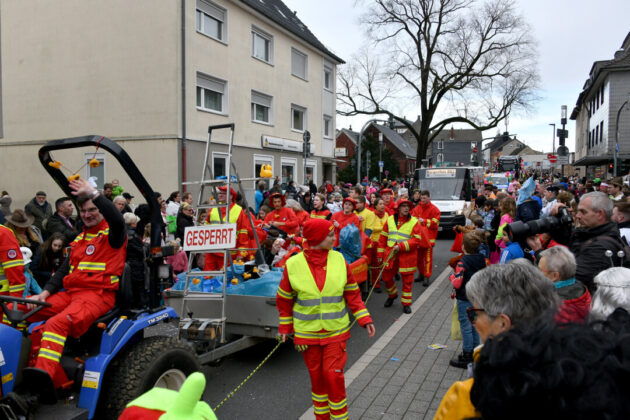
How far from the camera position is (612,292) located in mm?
2467

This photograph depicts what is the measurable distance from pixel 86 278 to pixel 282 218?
5.02 meters

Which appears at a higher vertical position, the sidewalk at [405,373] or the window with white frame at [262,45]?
the window with white frame at [262,45]

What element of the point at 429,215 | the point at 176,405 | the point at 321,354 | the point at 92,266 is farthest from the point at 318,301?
the point at 429,215

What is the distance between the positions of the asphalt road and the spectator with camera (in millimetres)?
2673

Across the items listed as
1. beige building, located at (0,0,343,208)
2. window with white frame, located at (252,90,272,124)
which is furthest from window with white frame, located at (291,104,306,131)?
window with white frame, located at (252,90,272,124)

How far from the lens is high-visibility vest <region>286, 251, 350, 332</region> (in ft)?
12.7

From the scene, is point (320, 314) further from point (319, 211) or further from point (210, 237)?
point (319, 211)

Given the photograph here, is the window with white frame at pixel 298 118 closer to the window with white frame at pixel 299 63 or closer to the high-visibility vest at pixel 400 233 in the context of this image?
the window with white frame at pixel 299 63

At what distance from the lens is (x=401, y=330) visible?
6875mm

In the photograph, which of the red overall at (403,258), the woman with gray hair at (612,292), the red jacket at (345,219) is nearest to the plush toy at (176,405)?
the woman with gray hair at (612,292)

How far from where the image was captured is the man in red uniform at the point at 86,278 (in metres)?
3.41

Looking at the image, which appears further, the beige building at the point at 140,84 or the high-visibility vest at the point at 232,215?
the beige building at the point at 140,84

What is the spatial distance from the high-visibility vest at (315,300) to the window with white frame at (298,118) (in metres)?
21.3

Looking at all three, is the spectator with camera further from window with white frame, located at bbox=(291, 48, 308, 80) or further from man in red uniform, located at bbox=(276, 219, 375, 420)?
window with white frame, located at bbox=(291, 48, 308, 80)
